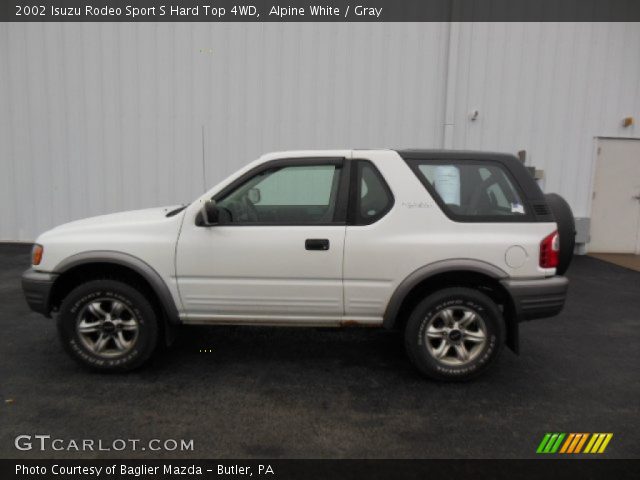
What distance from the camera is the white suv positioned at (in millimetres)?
3408

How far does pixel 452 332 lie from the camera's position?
11.4ft

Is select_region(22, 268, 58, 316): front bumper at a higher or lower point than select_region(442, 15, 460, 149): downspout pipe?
lower

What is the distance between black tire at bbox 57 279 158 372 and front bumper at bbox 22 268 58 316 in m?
0.14

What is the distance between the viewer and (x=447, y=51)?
8.65 meters

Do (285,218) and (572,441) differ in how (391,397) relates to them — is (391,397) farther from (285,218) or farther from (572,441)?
(285,218)

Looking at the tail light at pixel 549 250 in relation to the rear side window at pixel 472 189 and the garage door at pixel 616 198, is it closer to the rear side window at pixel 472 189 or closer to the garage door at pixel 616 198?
the rear side window at pixel 472 189

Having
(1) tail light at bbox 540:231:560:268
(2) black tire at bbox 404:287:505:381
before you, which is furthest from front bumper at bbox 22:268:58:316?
(1) tail light at bbox 540:231:560:268

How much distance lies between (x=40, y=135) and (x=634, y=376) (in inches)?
402

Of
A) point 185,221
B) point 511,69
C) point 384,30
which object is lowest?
point 185,221

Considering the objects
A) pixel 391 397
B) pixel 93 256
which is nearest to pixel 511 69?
pixel 391 397
